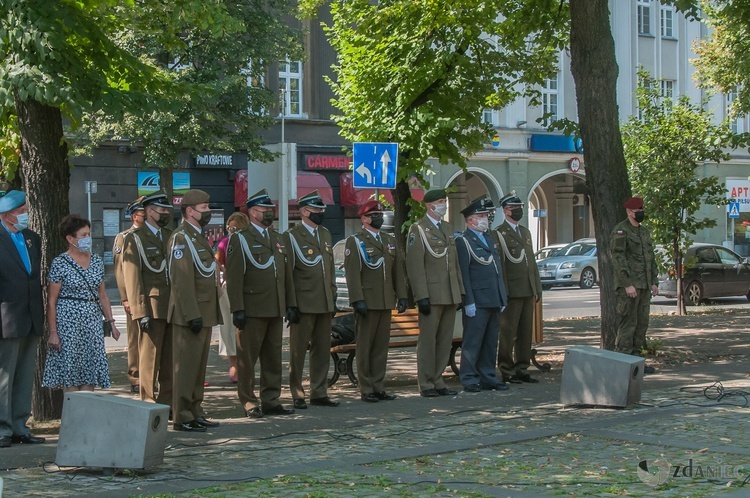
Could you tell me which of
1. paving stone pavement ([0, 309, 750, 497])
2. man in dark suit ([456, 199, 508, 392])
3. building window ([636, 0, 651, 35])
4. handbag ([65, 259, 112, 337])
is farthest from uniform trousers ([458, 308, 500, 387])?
building window ([636, 0, 651, 35])

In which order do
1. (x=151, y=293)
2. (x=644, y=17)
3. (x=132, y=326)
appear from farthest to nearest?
(x=644, y=17) → (x=132, y=326) → (x=151, y=293)

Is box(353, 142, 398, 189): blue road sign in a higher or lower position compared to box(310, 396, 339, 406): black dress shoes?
higher

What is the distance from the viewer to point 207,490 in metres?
7.66

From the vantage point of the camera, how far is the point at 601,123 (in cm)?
1553

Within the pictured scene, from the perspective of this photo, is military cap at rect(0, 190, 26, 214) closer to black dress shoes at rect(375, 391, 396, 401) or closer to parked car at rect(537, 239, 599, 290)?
black dress shoes at rect(375, 391, 396, 401)

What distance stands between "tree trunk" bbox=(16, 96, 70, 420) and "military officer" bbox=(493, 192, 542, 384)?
525 cm

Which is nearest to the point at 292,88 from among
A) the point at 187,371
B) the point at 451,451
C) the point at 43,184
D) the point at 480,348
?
the point at 480,348

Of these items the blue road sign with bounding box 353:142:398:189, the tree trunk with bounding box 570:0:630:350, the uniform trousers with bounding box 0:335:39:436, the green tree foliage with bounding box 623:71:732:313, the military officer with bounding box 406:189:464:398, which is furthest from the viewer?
the green tree foliage with bounding box 623:71:732:313

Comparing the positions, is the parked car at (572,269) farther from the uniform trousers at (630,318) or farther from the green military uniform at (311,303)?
the green military uniform at (311,303)

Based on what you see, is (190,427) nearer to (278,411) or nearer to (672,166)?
(278,411)

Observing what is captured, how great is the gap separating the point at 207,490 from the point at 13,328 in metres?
2.86

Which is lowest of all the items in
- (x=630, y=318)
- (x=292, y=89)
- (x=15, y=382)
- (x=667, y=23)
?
(x=15, y=382)

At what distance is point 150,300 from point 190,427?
1278mm

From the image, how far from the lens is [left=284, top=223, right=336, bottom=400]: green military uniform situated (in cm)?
1188
